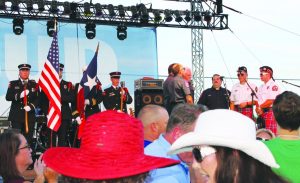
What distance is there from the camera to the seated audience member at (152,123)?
4738 mm

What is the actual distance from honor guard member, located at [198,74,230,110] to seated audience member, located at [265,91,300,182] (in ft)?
29.3

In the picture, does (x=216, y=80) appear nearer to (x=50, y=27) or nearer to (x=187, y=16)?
(x=187, y=16)

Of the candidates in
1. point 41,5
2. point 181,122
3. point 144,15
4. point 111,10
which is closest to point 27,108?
point 41,5

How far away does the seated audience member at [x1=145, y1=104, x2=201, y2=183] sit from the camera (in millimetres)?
3672

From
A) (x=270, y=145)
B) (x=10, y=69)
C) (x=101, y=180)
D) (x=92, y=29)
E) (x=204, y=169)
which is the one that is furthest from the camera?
(x=92, y=29)

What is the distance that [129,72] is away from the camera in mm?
16641

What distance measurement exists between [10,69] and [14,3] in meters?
2.03

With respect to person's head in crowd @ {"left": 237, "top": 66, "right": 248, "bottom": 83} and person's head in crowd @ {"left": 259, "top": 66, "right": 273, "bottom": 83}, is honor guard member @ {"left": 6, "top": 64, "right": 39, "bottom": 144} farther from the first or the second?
person's head in crowd @ {"left": 259, "top": 66, "right": 273, "bottom": 83}

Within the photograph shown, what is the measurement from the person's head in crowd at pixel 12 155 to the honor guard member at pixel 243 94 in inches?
335

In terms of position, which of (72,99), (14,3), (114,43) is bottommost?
(72,99)

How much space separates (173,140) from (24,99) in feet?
25.9

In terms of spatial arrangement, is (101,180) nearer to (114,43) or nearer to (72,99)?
(72,99)

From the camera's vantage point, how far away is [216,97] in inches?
501

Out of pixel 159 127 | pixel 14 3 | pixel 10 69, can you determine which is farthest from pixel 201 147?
pixel 14 3
